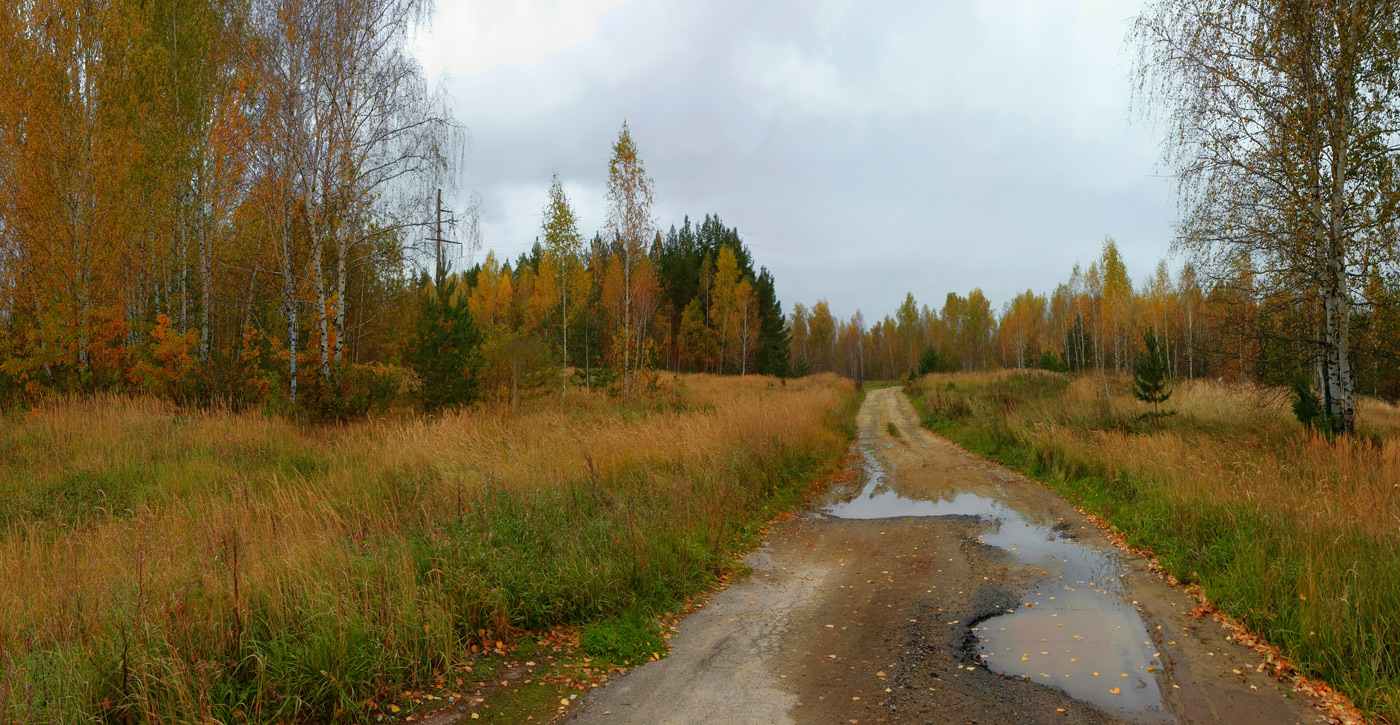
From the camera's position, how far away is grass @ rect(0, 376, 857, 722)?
382cm

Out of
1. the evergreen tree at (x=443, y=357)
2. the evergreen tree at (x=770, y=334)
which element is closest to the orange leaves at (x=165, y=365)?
the evergreen tree at (x=443, y=357)

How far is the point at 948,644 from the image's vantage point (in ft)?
17.2

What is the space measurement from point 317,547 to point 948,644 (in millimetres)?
5106

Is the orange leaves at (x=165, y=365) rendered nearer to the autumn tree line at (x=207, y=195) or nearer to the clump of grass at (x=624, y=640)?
the autumn tree line at (x=207, y=195)

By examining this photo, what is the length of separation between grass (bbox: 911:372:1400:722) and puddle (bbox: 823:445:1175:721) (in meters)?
0.86

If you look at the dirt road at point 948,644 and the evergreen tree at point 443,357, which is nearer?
the dirt road at point 948,644

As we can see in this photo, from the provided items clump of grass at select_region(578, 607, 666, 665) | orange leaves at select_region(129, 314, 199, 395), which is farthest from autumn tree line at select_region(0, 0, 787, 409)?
clump of grass at select_region(578, 607, 666, 665)

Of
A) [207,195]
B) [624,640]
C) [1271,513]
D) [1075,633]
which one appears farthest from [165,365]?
[1271,513]

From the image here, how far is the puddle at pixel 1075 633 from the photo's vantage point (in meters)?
4.48

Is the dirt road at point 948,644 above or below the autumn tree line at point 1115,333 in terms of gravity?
below

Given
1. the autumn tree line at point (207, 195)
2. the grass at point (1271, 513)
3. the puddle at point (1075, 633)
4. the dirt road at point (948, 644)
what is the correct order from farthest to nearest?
the autumn tree line at point (207, 195) → the grass at point (1271, 513) → the puddle at point (1075, 633) → the dirt road at point (948, 644)

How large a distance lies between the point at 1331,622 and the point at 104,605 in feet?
27.3

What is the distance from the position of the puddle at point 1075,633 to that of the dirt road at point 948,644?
0.02 m

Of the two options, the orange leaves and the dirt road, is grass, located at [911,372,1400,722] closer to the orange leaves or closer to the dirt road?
the dirt road
